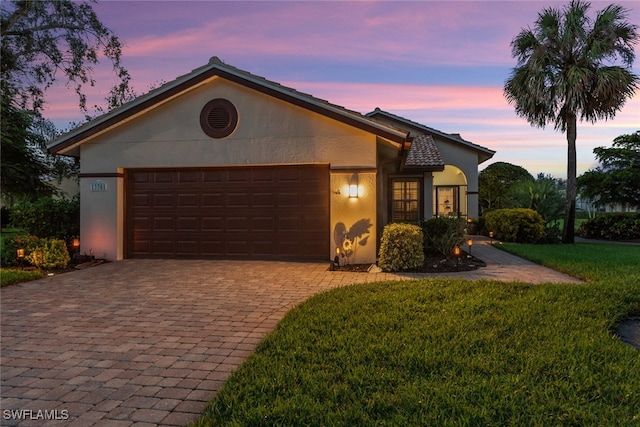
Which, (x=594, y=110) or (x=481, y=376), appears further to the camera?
(x=594, y=110)

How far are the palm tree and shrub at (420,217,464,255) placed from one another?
303 inches

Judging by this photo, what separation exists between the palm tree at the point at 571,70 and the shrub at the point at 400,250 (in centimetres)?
1017

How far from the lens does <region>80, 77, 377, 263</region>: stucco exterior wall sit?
375 inches

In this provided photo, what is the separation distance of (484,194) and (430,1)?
67.4 ft

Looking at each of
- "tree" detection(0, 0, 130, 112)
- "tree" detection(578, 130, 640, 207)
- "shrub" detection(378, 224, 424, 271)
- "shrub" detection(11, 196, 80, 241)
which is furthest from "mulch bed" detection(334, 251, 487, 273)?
"tree" detection(578, 130, 640, 207)

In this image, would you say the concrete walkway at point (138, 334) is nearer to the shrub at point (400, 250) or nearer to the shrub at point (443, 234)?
the shrub at point (400, 250)

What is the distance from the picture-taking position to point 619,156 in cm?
2100

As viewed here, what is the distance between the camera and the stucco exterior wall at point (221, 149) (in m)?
9.53

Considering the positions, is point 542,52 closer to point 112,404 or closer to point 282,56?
point 282,56

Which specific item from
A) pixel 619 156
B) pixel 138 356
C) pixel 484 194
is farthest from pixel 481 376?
pixel 484 194

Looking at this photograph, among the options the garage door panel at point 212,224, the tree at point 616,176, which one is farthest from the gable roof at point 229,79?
the tree at point 616,176

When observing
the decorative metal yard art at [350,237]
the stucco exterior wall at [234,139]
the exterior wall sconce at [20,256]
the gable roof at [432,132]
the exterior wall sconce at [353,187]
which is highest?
the gable roof at [432,132]

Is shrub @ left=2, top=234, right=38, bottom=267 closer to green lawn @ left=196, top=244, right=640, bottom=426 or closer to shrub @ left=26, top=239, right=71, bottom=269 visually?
shrub @ left=26, top=239, right=71, bottom=269


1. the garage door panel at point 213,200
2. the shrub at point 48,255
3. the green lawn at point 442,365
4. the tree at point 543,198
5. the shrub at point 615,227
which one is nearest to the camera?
the green lawn at point 442,365
